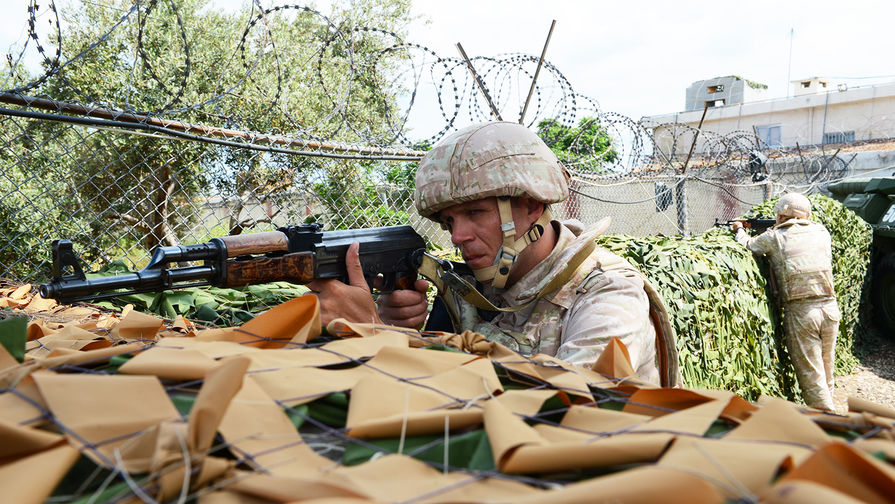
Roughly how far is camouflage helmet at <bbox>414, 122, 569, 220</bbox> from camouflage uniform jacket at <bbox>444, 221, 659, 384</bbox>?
28 cm

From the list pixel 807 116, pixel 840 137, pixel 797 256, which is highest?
pixel 807 116

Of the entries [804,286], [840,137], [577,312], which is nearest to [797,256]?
[804,286]

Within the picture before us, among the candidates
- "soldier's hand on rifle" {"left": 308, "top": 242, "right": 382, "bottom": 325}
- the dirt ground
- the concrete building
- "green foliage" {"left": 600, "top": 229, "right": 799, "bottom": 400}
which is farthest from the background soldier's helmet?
the concrete building

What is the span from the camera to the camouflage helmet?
234 cm

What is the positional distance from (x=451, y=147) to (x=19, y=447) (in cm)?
197

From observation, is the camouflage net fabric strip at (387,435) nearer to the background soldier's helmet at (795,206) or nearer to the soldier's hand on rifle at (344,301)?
the soldier's hand on rifle at (344,301)

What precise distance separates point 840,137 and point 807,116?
1.87 m

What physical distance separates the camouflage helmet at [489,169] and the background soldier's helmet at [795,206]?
491cm

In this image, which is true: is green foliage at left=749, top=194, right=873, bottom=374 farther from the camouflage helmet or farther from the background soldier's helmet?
the camouflage helmet

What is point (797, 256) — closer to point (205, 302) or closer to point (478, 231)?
Result: point (478, 231)

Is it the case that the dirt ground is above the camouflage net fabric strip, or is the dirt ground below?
below

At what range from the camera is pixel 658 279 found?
417cm

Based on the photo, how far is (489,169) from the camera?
2334mm

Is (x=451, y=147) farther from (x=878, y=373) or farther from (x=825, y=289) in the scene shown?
(x=878, y=373)
